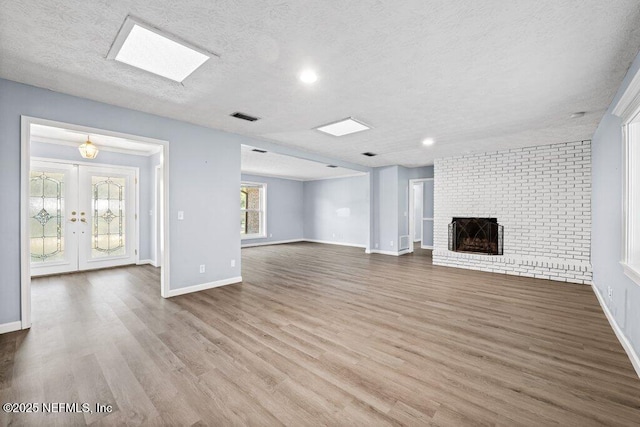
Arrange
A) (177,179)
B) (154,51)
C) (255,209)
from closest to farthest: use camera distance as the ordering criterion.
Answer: (154,51)
(177,179)
(255,209)

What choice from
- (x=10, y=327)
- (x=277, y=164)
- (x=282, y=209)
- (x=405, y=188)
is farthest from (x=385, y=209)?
(x=10, y=327)

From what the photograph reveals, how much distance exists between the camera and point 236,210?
4.71 metres

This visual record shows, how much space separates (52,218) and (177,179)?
3178 mm

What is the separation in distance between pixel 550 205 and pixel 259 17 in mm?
5902

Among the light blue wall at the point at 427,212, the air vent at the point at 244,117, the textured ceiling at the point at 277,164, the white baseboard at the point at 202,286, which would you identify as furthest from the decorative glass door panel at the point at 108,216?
the light blue wall at the point at 427,212

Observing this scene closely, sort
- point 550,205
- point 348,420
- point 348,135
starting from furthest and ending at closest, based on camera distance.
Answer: point 550,205 → point 348,135 → point 348,420

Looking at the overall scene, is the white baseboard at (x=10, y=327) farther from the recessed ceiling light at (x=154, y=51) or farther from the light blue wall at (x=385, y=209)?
the light blue wall at (x=385, y=209)

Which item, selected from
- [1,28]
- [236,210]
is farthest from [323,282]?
[1,28]

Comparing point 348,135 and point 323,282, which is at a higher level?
point 348,135

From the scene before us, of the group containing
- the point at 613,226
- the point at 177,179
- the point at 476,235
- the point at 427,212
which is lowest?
the point at 476,235

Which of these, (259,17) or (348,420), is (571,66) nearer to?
(259,17)

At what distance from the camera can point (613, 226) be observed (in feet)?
9.86

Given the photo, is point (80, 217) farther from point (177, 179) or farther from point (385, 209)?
point (385, 209)

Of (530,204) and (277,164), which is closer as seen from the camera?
(530,204)
